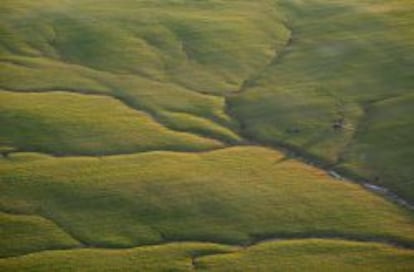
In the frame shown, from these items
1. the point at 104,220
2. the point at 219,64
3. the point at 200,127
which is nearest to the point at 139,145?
the point at 200,127

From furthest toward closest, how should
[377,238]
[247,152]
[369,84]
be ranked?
[369,84] → [247,152] → [377,238]

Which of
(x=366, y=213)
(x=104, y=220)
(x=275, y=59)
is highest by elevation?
(x=275, y=59)

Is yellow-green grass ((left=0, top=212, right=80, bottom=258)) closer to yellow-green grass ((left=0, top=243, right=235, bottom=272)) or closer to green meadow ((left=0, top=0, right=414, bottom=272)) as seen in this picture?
green meadow ((left=0, top=0, right=414, bottom=272))

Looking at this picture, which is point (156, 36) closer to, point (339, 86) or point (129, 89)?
point (129, 89)

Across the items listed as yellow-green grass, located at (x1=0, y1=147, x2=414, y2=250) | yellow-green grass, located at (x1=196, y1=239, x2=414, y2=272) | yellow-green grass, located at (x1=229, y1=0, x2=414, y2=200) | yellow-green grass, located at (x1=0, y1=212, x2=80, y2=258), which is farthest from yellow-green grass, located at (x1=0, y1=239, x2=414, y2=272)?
yellow-green grass, located at (x1=229, y1=0, x2=414, y2=200)

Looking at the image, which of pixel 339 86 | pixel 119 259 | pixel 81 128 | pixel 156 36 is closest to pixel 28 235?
pixel 119 259

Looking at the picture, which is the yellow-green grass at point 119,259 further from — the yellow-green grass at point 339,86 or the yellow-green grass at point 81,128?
the yellow-green grass at point 339,86

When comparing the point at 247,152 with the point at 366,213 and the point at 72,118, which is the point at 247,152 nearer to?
the point at 366,213
